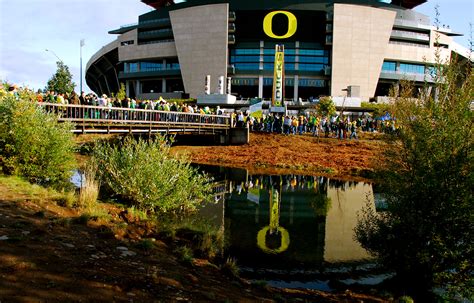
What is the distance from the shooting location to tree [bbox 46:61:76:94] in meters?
66.4

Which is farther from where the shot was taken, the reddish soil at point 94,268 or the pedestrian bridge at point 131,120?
the pedestrian bridge at point 131,120

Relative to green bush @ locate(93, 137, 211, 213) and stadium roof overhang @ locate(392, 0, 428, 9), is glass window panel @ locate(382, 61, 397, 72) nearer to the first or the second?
stadium roof overhang @ locate(392, 0, 428, 9)

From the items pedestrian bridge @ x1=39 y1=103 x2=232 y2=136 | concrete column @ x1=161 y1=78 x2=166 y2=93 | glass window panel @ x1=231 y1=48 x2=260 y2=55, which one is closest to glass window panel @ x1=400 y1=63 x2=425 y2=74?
glass window panel @ x1=231 y1=48 x2=260 y2=55

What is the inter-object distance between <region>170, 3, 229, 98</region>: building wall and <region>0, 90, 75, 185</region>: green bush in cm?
7264

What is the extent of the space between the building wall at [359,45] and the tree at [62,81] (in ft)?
166

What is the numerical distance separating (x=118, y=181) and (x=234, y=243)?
4175 millimetres

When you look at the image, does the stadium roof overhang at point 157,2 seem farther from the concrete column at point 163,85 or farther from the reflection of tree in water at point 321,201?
the reflection of tree in water at point 321,201

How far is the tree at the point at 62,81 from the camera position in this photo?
2613 inches

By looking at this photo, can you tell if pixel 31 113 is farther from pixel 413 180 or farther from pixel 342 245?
pixel 413 180

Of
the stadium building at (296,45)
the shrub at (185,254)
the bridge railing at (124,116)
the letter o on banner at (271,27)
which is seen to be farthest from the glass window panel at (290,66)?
the shrub at (185,254)

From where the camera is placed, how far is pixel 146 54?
9244 centimetres

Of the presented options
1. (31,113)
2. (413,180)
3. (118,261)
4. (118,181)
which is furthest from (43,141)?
(413,180)

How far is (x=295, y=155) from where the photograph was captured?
34531mm

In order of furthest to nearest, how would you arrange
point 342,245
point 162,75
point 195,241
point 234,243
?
point 162,75, point 342,245, point 234,243, point 195,241
